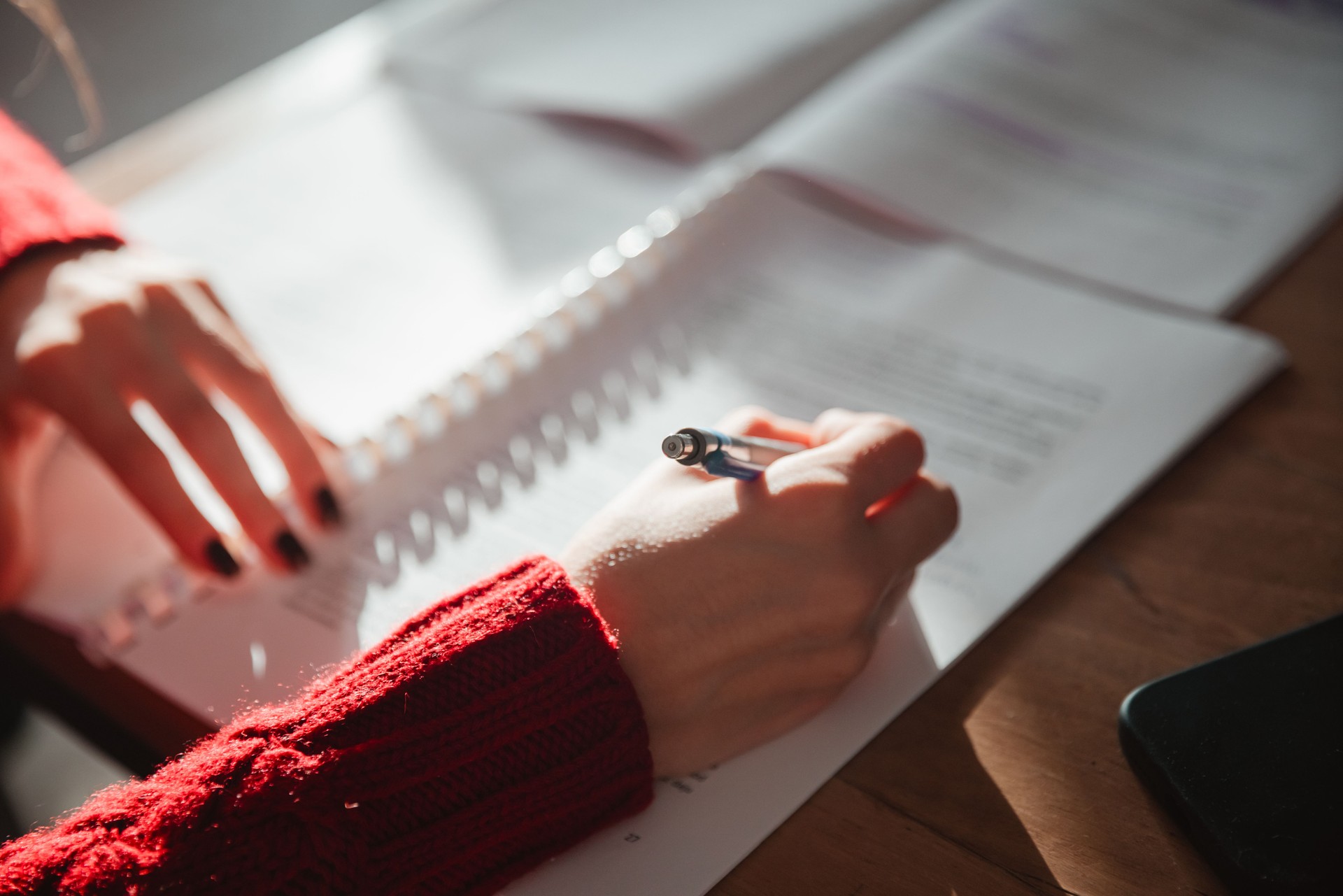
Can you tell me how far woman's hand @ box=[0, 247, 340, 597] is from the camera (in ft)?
1.72

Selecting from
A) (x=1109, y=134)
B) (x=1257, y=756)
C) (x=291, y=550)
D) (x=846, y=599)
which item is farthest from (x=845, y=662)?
(x=1109, y=134)

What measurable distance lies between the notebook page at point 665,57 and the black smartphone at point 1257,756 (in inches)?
22.3

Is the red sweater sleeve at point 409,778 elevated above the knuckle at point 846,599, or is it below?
above

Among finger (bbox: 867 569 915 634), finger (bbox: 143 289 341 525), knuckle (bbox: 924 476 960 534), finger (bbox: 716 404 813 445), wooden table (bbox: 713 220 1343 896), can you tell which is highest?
finger (bbox: 143 289 341 525)

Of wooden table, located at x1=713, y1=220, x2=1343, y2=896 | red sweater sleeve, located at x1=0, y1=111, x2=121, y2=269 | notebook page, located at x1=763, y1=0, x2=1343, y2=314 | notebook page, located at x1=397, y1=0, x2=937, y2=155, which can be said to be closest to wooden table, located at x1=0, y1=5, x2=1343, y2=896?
wooden table, located at x1=713, y1=220, x2=1343, y2=896

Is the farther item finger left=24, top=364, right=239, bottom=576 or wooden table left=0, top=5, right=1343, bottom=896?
finger left=24, top=364, right=239, bottom=576

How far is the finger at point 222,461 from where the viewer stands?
1.72ft

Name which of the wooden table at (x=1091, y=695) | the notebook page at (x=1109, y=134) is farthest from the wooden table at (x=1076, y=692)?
the notebook page at (x=1109, y=134)

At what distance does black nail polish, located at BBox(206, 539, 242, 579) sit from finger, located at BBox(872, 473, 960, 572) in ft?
1.07

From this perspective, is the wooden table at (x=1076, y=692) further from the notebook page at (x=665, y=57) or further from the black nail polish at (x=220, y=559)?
the notebook page at (x=665, y=57)

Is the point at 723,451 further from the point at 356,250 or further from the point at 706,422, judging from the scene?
the point at 356,250

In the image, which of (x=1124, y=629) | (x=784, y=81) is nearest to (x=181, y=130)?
(x=784, y=81)

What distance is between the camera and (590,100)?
34.1 inches

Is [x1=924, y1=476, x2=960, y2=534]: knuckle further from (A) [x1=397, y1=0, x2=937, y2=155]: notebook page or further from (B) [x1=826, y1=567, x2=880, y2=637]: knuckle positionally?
(A) [x1=397, y1=0, x2=937, y2=155]: notebook page
